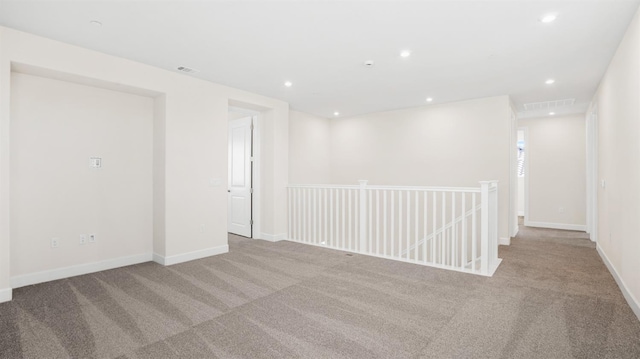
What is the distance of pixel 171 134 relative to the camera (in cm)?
411

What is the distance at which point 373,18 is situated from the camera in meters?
2.72

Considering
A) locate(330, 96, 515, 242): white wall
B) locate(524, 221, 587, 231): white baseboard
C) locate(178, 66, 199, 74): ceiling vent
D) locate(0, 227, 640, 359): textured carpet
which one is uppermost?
locate(178, 66, 199, 74): ceiling vent

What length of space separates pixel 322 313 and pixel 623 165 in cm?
326

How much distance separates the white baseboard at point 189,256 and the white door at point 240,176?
120 centimetres

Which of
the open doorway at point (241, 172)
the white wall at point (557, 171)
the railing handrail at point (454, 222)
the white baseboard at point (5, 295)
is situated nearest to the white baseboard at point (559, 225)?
the white wall at point (557, 171)

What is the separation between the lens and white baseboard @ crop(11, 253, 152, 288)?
3307mm

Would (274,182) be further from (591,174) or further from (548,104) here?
(591,174)

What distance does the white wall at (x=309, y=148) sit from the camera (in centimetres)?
652

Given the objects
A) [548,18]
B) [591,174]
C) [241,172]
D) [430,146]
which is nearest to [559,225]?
[591,174]

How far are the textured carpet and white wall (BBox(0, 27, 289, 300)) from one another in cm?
50

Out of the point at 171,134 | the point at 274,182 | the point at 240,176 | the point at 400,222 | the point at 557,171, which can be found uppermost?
the point at 171,134

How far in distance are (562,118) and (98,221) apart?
9019 mm

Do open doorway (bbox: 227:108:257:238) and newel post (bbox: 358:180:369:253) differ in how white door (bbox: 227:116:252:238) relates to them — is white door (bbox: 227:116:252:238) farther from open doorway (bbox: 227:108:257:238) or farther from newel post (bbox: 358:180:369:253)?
newel post (bbox: 358:180:369:253)

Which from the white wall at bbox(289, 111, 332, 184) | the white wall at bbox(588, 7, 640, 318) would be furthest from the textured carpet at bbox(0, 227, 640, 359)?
the white wall at bbox(289, 111, 332, 184)
